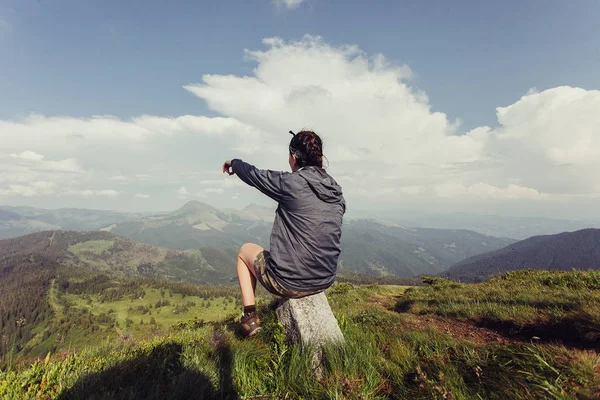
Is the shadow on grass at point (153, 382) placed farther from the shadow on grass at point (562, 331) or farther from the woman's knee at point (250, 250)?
the shadow on grass at point (562, 331)

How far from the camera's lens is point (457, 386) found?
3.10 m

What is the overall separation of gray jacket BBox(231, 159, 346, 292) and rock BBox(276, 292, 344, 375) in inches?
16.3

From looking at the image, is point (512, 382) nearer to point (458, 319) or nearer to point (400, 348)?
point (400, 348)

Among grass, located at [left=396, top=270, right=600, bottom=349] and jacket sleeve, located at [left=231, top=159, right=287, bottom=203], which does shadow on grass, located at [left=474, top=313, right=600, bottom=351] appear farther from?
jacket sleeve, located at [left=231, top=159, right=287, bottom=203]

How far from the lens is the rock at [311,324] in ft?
14.3

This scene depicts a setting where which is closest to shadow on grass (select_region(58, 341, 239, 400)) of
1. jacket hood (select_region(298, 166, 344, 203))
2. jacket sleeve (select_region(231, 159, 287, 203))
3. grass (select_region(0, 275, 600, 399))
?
grass (select_region(0, 275, 600, 399))

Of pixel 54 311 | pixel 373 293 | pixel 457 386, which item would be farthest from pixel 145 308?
pixel 457 386

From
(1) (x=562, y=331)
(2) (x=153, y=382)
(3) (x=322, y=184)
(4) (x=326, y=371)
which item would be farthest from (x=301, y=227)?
(1) (x=562, y=331)

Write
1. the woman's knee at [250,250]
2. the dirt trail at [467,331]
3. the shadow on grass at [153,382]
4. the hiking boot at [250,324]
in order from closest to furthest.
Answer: the shadow on grass at [153,382], the hiking boot at [250,324], the woman's knee at [250,250], the dirt trail at [467,331]

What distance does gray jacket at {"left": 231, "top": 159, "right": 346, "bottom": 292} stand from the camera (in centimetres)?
459

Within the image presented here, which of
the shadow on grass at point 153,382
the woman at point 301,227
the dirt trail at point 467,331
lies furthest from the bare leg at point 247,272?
the dirt trail at point 467,331

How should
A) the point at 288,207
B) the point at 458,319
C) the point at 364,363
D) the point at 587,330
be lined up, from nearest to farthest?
the point at 364,363
the point at 288,207
the point at 587,330
the point at 458,319

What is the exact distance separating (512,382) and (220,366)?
3.87 metres

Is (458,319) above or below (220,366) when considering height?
below
